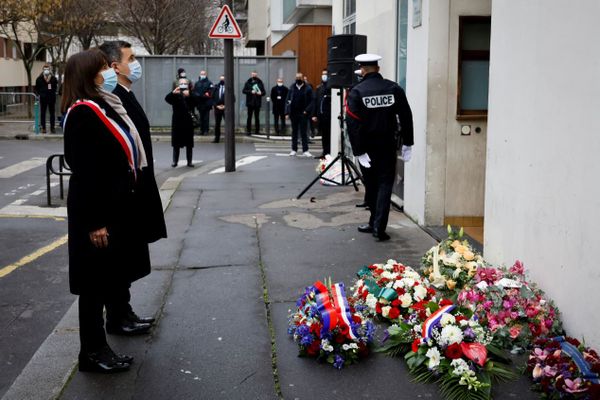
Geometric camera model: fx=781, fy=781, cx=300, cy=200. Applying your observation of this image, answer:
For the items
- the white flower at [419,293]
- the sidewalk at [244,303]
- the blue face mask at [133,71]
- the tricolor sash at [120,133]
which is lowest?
the sidewalk at [244,303]

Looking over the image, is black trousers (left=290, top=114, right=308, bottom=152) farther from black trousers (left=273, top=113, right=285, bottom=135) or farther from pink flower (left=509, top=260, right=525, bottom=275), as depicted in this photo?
pink flower (left=509, top=260, right=525, bottom=275)

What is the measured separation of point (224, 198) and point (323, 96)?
5585mm

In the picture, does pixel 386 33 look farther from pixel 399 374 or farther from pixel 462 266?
pixel 399 374

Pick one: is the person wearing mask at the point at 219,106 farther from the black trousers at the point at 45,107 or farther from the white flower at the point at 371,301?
the white flower at the point at 371,301

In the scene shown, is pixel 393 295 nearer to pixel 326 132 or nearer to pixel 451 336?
pixel 451 336

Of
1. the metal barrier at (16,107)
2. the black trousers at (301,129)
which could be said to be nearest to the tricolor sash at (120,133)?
the black trousers at (301,129)

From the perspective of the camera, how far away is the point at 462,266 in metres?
5.91

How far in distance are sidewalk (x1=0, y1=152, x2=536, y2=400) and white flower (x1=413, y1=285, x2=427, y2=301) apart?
703 mm

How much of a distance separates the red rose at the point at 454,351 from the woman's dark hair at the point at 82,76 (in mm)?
2474

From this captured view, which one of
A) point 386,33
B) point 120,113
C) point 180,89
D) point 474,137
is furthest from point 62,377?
Answer: point 180,89

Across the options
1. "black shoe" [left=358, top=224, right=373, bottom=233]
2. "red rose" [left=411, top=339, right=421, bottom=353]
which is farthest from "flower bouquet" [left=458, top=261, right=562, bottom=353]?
"black shoe" [left=358, top=224, right=373, bottom=233]

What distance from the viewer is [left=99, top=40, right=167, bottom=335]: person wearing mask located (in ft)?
16.4

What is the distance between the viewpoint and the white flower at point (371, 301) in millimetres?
5391

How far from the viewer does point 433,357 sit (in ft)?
14.5
